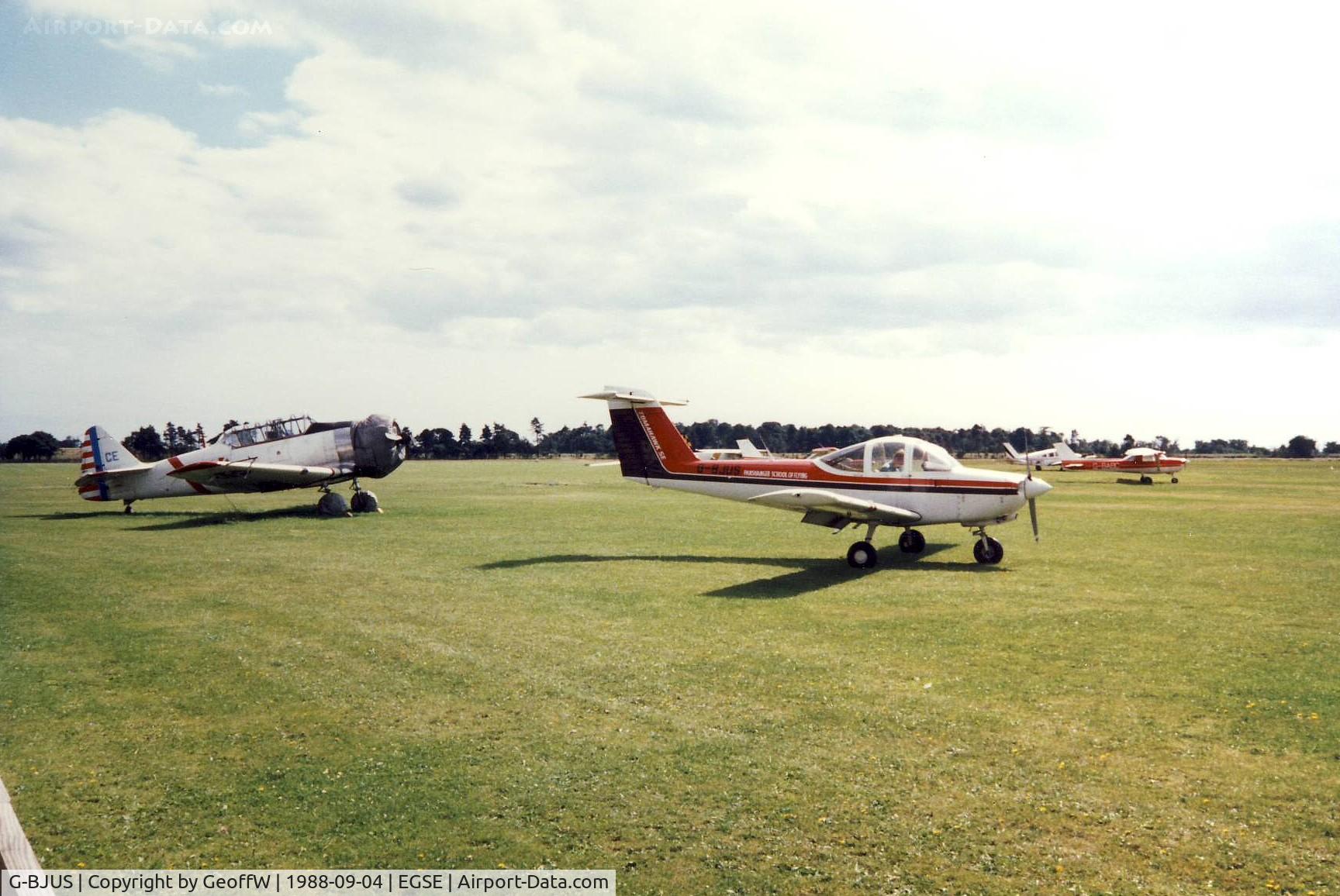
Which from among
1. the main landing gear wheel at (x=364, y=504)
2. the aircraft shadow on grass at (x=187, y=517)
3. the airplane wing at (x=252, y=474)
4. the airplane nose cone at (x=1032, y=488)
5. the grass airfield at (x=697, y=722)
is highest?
the airplane wing at (x=252, y=474)

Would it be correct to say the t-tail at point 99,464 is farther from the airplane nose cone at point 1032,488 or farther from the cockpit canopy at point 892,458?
the airplane nose cone at point 1032,488

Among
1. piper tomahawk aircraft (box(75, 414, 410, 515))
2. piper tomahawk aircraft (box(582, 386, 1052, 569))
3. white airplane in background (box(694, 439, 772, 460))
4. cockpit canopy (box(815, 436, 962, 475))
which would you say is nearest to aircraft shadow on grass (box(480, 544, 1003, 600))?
piper tomahawk aircraft (box(582, 386, 1052, 569))

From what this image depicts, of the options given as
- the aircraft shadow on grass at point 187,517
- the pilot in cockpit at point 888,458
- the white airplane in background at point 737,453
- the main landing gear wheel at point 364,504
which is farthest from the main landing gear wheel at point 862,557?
the white airplane in background at point 737,453

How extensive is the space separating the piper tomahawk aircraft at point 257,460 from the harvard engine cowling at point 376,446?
0.03m

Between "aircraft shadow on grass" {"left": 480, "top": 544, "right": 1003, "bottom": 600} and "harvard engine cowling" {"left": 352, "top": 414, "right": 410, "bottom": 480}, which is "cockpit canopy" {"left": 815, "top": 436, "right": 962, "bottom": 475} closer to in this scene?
"aircraft shadow on grass" {"left": 480, "top": 544, "right": 1003, "bottom": 600}

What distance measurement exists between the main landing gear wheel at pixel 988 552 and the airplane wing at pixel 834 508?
4.13 feet

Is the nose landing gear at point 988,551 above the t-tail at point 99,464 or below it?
below

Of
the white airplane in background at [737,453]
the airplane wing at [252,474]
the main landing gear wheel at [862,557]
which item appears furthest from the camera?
the white airplane in background at [737,453]

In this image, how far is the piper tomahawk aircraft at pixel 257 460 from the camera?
26.2 m

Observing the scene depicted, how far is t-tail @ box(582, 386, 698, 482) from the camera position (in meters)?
18.2

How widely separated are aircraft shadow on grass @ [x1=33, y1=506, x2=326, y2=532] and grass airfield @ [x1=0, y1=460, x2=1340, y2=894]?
8.32m

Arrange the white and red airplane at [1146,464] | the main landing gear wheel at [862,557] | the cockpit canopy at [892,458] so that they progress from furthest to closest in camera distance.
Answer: the white and red airplane at [1146,464] → the cockpit canopy at [892,458] → the main landing gear wheel at [862,557]

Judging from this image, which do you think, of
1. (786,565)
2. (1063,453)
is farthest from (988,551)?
(1063,453)

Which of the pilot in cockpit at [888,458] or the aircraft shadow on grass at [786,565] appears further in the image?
the pilot in cockpit at [888,458]
